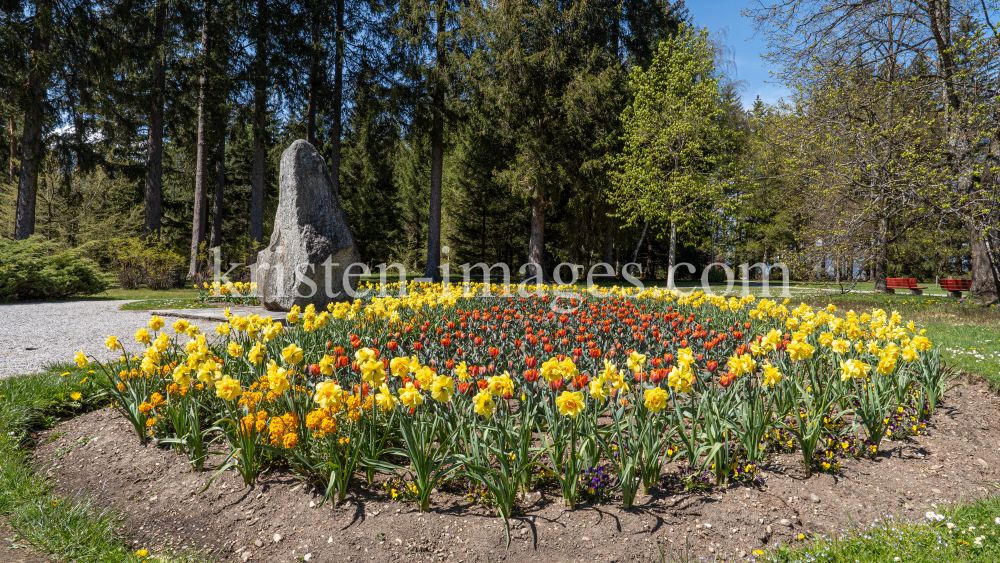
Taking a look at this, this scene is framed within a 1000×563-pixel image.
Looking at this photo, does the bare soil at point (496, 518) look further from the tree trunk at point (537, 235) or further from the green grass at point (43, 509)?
the tree trunk at point (537, 235)

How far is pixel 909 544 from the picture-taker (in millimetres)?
2098

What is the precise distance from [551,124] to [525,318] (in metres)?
12.6

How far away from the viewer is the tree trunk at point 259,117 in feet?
48.8

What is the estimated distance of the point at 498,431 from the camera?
242 cm

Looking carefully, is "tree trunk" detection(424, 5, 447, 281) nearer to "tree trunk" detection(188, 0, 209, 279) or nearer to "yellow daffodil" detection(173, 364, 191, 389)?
"tree trunk" detection(188, 0, 209, 279)

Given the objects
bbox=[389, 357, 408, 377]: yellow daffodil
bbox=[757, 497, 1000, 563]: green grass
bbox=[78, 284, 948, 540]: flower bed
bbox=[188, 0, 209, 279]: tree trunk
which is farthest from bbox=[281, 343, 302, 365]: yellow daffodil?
bbox=[188, 0, 209, 279]: tree trunk

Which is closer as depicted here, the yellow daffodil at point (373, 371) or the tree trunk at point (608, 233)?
the yellow daffodil at point (373, 371)

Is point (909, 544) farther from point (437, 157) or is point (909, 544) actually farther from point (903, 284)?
point (903, 284)

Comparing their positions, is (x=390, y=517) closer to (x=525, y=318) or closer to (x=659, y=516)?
(x=659, y=516)

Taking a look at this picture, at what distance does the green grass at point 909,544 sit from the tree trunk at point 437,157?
50.6 ft

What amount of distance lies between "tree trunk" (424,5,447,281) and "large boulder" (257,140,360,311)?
28.7 ft

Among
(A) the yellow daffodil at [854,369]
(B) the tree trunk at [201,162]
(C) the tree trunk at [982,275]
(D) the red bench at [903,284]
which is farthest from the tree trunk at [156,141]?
(D) the red bench at [903,284]

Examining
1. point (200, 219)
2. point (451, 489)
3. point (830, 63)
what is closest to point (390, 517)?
point (451, 489)

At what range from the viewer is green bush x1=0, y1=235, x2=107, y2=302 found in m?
10.2
